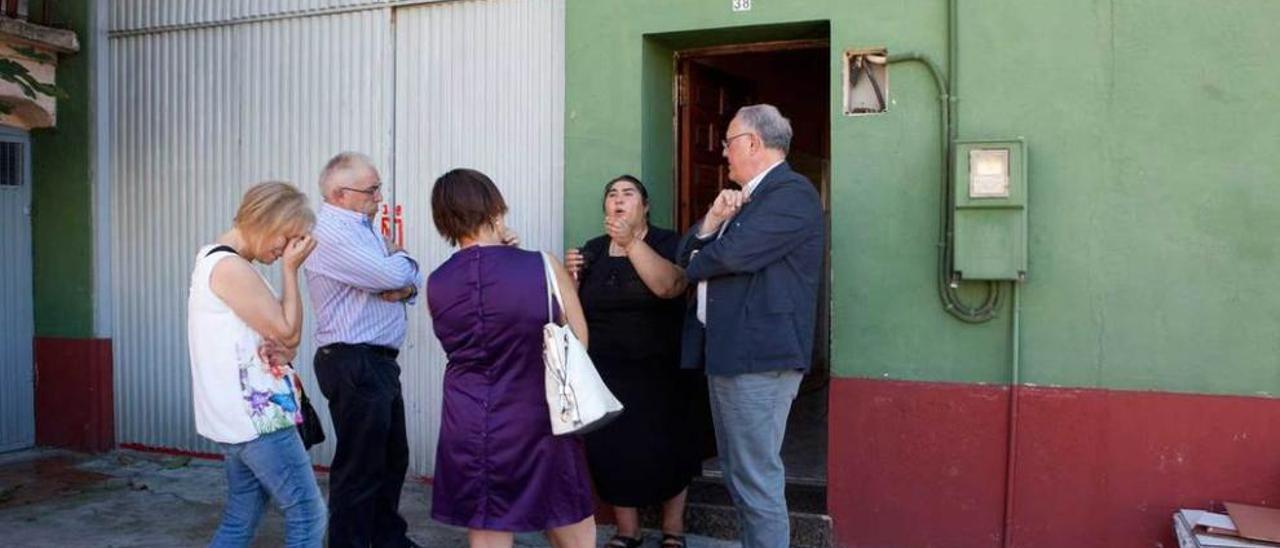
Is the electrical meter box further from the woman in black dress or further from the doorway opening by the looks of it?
the woman in black dress

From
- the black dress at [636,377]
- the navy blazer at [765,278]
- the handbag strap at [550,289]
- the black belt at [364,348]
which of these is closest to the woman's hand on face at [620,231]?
the black dress at [636,377]

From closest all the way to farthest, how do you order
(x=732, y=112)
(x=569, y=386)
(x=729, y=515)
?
1. (x=569, y=386)
2. (x=729, y=515)
3. (x=732, y=112)

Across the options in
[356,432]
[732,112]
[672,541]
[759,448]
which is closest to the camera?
[759,448]

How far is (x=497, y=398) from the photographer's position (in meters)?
3.71

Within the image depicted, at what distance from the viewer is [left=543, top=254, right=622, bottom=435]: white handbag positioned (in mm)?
3623

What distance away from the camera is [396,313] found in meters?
4.89

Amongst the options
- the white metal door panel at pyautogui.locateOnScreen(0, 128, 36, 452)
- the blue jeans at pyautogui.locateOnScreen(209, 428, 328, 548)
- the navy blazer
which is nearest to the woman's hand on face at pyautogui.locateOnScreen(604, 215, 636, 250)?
the navy blazer

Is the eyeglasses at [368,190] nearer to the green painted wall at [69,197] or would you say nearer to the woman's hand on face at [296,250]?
the woman's hand on face at [296,250]

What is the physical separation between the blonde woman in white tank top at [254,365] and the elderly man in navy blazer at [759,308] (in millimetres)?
1515

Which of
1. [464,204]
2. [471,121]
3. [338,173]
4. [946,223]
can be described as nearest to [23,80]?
[471,121]

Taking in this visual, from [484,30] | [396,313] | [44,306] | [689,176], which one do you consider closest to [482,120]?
[484,30]

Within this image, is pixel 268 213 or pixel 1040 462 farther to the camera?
pixel 1040 462

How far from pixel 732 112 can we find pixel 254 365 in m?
3.66

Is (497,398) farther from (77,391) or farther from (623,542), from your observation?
(77,391)
